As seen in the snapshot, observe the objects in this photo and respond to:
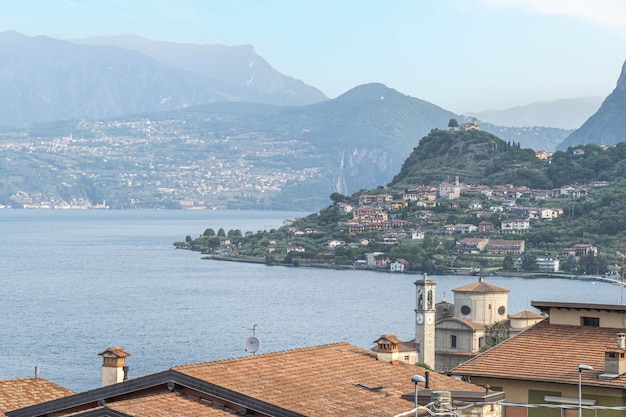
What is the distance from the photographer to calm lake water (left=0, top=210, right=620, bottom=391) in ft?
227

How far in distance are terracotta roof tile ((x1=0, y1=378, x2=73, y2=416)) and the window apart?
5.34 metres

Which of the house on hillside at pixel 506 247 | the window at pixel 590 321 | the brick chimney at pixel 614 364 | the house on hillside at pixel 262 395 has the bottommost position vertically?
the house on hillside at pixel 262 395

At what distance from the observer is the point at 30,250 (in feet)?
608

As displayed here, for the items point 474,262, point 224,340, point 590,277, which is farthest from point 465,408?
point 474,262

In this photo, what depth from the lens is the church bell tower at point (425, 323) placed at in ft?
165

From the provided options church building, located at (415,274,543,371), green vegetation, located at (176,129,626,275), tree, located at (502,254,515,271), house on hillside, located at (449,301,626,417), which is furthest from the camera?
green vegetation, located at (176,129,626,275)

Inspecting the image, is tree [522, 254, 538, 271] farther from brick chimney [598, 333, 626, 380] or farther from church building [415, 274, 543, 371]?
brick chimney [598, 333, 626, 380]

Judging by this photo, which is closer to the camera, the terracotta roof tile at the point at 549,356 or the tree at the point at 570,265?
the terracotta roof tile at the point at 549,356

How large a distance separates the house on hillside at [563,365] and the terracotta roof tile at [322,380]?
0.39 meters

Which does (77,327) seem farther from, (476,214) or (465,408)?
(476,214)

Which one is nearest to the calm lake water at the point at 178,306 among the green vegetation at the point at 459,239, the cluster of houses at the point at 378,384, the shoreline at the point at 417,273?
the shoreline at the point at 417,273

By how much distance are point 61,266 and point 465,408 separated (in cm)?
14401

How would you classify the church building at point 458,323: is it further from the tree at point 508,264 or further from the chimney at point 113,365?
the tree at point 508,264

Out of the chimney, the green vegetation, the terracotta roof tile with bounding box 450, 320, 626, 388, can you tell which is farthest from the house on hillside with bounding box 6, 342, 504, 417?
the green vegetation
